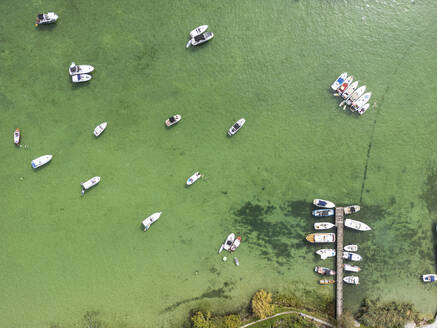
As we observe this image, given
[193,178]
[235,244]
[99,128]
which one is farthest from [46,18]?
[235,244]

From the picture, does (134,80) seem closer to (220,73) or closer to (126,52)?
(126,52)

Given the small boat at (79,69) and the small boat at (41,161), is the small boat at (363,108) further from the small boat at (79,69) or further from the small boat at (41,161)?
the small boat at (41,161)

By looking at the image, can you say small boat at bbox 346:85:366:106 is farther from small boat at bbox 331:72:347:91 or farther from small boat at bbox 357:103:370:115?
small boat at bbox 331:72:347:91

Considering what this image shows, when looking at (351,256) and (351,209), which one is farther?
(351,256)

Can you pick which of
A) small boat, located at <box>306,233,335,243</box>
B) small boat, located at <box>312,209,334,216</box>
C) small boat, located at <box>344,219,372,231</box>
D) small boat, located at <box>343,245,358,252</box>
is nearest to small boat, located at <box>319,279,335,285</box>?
small boat, located at <box>343,245,358,252</box>

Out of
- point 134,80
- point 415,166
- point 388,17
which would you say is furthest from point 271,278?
point 388,17

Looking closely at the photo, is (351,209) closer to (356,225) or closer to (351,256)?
(356,225)
